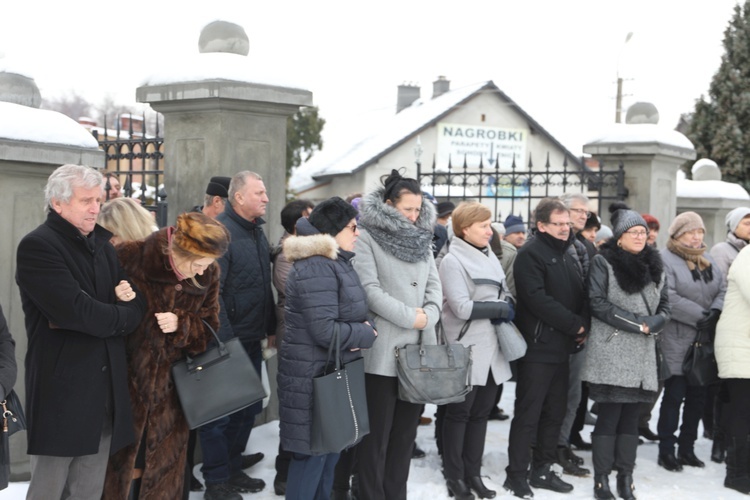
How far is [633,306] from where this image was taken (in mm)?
5254

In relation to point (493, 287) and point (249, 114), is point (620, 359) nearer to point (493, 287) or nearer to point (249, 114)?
point (493, 287)

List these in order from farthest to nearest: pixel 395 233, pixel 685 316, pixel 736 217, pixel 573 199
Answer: pixel 736 217, pixel 573 199, pixel 685 316, pixel 395 233

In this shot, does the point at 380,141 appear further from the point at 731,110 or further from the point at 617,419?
the point at 617,419

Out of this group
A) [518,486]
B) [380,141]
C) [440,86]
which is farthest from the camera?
[440,86]

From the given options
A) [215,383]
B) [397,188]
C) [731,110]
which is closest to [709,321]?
[397,188]

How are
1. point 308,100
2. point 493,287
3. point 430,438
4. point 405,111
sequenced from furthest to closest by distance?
point 405,111 < point 430,438 < point 308,100 < point 493,287

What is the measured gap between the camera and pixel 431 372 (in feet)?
15.1

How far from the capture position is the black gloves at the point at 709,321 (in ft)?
19.6

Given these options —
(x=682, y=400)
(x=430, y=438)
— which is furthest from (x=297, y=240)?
(x=682, y=400)

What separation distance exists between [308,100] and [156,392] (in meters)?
2.83

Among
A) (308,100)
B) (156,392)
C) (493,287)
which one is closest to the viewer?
(156,392)

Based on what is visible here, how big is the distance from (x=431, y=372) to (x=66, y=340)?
6.61 feet

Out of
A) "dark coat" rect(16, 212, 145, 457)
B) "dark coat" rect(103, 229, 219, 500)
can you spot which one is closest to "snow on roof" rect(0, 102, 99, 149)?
"dark coat" rect(103, 229, 219, 500)

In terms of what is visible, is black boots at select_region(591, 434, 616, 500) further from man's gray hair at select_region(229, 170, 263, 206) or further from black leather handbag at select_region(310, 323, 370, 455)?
man's gray hair at select_region(229, 170, 263, 206)
